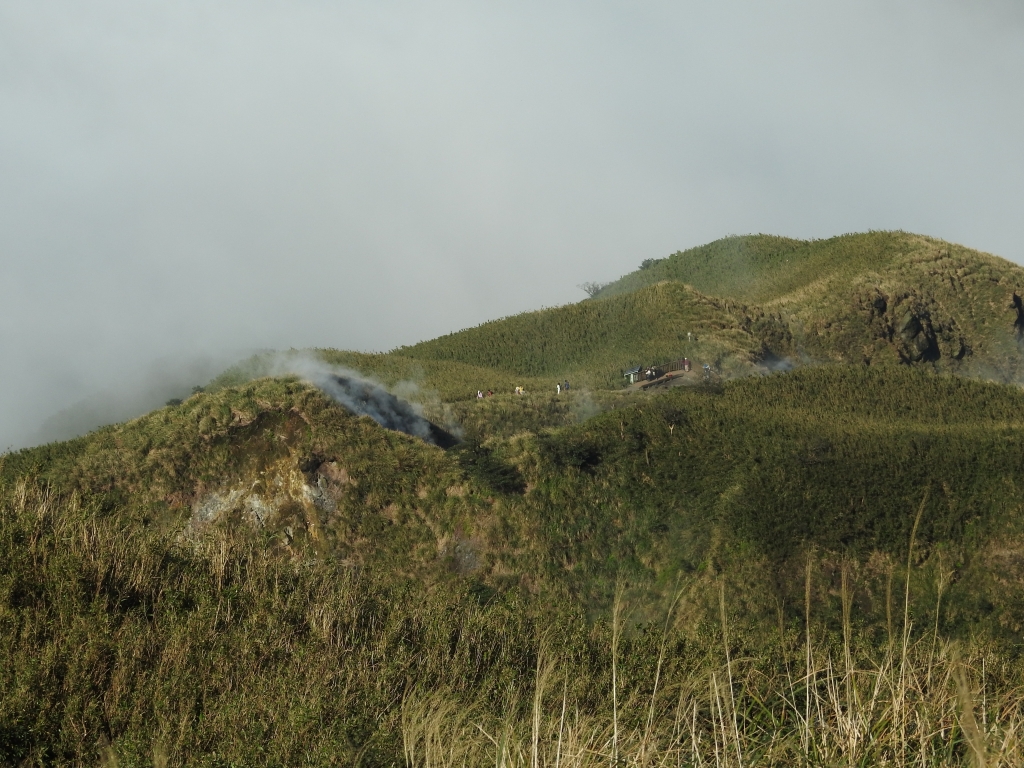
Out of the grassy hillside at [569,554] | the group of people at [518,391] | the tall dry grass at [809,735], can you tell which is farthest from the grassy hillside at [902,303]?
the tall dry grass at [809,735]

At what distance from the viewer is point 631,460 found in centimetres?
2917

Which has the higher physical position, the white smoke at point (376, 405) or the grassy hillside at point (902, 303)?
the grassy hillside at point (902, 303)

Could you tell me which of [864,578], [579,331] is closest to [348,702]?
[864,578]

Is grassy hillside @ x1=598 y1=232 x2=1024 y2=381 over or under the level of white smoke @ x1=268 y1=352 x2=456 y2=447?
over

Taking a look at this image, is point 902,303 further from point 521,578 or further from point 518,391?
point 521,578

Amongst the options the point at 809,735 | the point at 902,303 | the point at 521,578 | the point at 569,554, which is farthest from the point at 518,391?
the point at 809,735

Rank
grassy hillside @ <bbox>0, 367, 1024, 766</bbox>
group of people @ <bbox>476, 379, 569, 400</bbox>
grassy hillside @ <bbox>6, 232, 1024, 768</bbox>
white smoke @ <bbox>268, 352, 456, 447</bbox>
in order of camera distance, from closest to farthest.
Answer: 1. grassy hillside @ <bbox>6, 232, 1024, 768</bbox>
2. grassy hillside @ <bbox>0, 367, 1024, 766</bbox>
3. white smoke @ <bbox>268, 352, 456, 447</bbox>
4. group of people @ <bbox>476, 379, 569, 400</bbox>

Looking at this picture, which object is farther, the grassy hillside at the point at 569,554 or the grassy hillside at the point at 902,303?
the grassy hillside at the point at 902,303

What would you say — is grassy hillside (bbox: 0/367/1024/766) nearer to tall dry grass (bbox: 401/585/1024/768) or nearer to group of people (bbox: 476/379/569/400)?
tall dry grass (bbox: 401/585/1024/768)

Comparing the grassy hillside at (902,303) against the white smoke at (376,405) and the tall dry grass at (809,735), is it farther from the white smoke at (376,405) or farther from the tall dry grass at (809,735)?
the tall dry grass at (809,735)

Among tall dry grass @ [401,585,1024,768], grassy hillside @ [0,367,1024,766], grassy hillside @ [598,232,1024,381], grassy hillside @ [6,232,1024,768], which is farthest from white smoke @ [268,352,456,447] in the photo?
grassy hillside @ [598,232,1024,381]

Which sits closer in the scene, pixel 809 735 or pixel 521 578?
pixel 809 735

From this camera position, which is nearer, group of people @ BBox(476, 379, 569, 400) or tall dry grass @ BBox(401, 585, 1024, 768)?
tall dry grass @ BBox(401, 585, 1024, 768)

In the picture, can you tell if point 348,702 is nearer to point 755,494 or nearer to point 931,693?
point 931,693
